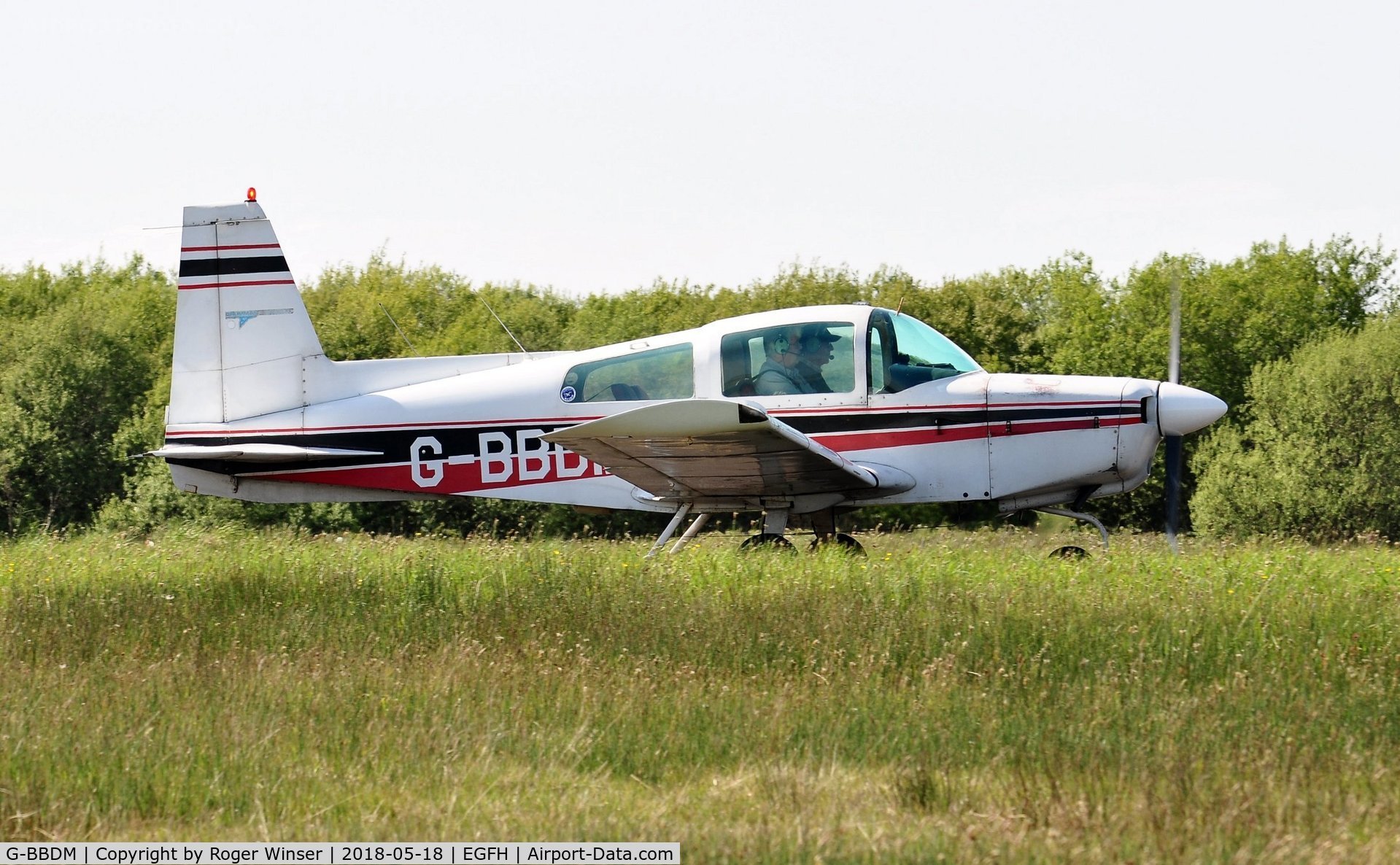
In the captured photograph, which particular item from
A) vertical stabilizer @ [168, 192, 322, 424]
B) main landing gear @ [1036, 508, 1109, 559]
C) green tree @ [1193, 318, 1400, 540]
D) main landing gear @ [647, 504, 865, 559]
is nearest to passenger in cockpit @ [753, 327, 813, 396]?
main landing gear @ [647, 504, 865, 559]

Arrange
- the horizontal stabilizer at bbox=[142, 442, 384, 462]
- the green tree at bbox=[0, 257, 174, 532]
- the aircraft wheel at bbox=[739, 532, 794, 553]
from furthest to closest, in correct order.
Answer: the green tree at bbox=[0, 257, 174, 532], the horizontal stabilizer at bbox=[142, 442, 384, 462], the aircraft wheel at bbox=[739, 532, 794, 553]

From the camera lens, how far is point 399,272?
39.1 meters

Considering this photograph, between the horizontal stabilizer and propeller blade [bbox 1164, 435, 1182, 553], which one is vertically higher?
the horizontal stabilizer

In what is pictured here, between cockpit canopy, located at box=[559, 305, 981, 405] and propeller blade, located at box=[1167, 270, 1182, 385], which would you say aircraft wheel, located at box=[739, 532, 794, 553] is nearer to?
cockpit canopy, located at box=[559, 305, 981, 405]

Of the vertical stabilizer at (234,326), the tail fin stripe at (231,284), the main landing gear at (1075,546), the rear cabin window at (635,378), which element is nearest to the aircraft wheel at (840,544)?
the main landing gear at (1075,546)

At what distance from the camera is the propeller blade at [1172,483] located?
9297 mm

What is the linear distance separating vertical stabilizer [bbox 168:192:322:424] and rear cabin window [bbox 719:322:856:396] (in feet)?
11.8

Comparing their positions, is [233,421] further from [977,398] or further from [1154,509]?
[1154,509]

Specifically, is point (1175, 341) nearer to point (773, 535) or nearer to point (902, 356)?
point (902, 356)

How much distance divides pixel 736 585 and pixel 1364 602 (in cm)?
332

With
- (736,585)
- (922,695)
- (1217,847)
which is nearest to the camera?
(1217,847)

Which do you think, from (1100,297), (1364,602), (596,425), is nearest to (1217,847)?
(1364,602)

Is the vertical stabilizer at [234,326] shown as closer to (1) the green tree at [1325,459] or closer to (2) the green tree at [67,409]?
(2) the green tree at [67,409]

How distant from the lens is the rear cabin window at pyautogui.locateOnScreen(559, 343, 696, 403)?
30.2ft
